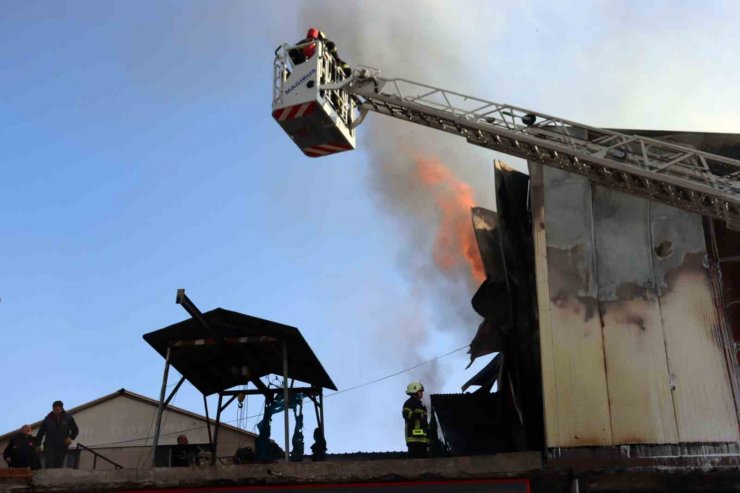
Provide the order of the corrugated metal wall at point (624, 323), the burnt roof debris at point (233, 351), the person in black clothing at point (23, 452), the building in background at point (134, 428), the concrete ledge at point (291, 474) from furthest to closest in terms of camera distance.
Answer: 1. the building in background at point (134, 428)
2. the burnt roof debris at point (233, 351)
3. the person in black clothing at point (23, 452)
4. the corrugated metal wall at point (624, 323)
5. the concrete ledge at point (291, 474)

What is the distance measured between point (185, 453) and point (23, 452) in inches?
126

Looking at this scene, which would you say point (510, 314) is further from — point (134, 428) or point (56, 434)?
point (134, 428)

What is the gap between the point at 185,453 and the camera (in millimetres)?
14344

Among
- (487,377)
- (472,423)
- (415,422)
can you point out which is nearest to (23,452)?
(415,422)

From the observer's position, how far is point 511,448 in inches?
535

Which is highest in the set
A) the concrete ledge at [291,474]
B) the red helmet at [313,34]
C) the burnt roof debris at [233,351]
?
the red helmet at [313,34]

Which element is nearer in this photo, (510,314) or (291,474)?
(291,474)

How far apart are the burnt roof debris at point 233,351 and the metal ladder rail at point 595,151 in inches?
176

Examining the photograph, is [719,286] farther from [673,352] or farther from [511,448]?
[511,448]

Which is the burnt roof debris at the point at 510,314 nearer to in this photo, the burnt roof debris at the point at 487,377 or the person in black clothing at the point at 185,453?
the burnt roof debris at the point at 487,377

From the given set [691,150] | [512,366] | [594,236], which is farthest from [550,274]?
[691,150]

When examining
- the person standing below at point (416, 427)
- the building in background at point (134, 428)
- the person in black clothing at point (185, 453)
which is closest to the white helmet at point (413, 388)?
the person standing below at point (416, 427)

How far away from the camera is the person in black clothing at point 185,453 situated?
511 inches

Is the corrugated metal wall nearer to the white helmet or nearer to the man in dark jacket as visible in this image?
the white helmet
